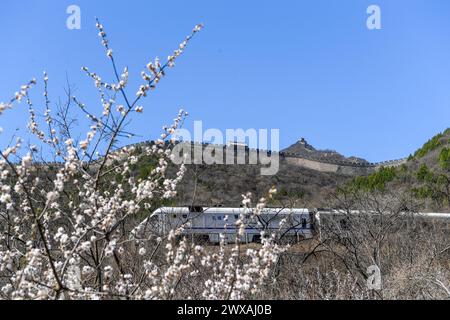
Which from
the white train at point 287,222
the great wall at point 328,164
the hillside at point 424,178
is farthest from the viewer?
the great wall at point 328,164

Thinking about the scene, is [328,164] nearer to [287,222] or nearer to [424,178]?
[424,178]

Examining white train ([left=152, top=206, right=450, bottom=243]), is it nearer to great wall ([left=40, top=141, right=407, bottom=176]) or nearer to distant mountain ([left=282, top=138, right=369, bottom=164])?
great wall ([left=40, top=141, right=407, bottom=176])

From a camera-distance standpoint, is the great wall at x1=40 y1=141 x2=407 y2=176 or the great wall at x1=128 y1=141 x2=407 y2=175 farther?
the great wall at x1=128 y1=141 x2=407 y2=175

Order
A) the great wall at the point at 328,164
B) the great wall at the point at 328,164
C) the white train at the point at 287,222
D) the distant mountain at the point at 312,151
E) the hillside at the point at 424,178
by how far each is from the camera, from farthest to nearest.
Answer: the distant mountain at the point at 312,151
the great wall at the point at 328,164
the great wall at the point at 328,164
the hillside at the point at 424,178
the white train at the point at 287,222

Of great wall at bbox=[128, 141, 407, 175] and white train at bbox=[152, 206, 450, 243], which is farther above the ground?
great wall at bbox=[128, 141, 407, 175]

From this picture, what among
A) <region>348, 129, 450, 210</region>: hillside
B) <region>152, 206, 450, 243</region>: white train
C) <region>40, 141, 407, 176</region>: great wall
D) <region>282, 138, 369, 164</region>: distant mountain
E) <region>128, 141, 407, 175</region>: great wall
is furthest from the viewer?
<region>282, 138, 369, 164</region>: distant mountain

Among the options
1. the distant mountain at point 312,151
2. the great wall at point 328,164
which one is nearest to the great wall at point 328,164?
the great wall at point 328,164

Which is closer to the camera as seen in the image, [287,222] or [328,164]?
[287,222]

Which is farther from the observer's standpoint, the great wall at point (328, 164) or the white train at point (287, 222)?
the great wall at point (328, 164)

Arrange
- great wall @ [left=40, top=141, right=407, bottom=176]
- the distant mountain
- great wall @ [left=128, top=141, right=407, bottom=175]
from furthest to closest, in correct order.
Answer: the distant mountain, great wall @ [left=128, top=141, right=407, bottom=175], great wall @ [left=40, top=141, right=407, bottom=176]

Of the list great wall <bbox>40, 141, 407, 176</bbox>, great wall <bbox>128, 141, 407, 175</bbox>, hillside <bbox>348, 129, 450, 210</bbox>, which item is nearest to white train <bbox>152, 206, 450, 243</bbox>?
hillside <bbox>348, 129, 450, 210</bbox>

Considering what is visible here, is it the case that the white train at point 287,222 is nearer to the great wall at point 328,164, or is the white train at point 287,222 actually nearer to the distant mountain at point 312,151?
the great wall at point 328,164

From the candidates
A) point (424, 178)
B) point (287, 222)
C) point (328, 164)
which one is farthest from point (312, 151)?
point (287, 222)

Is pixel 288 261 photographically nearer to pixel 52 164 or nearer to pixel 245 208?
pixel 52 164
